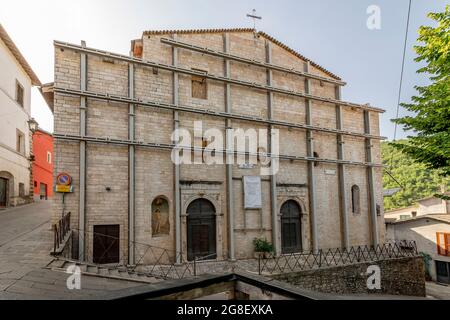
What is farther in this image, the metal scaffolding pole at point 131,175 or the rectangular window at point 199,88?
the rectangular window at point 199,88

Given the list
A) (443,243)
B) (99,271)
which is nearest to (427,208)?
(443,243)

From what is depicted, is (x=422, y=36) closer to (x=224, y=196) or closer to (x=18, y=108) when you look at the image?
(x=224, y=196)

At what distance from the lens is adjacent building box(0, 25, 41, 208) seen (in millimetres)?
16812

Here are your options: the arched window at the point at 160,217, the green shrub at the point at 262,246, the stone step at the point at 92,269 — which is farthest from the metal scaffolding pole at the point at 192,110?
the stone step at the point at 92,269

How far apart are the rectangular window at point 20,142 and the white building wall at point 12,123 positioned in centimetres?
25

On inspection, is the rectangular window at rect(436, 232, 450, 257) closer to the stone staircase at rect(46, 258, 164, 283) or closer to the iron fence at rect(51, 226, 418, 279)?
the iron fence at rect(51, 226, 418, 279)

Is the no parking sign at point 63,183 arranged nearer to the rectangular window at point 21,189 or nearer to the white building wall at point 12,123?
the white building wall at point 12,123

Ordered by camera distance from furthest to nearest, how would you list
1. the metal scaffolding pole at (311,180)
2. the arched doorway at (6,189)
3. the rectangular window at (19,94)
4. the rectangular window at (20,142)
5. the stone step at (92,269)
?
1. the rectangular window at (19,94)
2. the rectangular window at (20,142)
3. the arched doorway at (6,189)
4. the metal scaffolding pole at (311,180)
5. the stone step at (92,269)

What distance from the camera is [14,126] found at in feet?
59.9

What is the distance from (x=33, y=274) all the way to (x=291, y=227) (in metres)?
11.3

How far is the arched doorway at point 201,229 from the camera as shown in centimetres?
1239

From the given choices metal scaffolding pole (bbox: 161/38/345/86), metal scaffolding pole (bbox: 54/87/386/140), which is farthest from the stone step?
metal scaffolding pole (bbox: 161/38/345/86)
